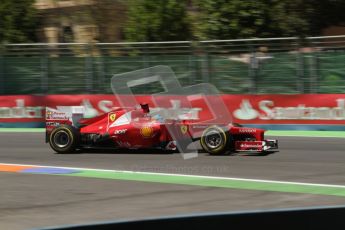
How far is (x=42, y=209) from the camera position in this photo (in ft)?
23.9

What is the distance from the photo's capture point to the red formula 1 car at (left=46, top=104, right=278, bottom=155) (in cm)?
1188

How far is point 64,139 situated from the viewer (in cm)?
1275

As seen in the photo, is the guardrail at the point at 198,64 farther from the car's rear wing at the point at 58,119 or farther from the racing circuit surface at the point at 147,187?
the car's rear wing at the point at 58,119

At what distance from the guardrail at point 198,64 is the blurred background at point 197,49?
0.10 feet

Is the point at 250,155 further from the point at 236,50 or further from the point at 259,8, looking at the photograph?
the point at 259,8

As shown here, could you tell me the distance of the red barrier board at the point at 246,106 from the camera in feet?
55.6

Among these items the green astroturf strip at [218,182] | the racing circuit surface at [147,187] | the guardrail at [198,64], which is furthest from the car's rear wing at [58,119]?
the guardrail at [198,64]

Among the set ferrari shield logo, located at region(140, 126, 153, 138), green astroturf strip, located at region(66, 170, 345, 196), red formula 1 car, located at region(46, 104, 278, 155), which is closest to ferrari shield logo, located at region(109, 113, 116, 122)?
red formula 1 car, located at region(46, 104, 278, 155)

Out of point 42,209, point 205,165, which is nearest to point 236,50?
point 205,165

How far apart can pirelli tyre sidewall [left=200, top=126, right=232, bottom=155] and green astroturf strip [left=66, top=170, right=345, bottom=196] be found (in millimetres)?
2274

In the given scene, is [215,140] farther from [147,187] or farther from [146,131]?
[147,187]

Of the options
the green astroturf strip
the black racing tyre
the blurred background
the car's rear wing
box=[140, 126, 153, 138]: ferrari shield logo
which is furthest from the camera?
the blurred background

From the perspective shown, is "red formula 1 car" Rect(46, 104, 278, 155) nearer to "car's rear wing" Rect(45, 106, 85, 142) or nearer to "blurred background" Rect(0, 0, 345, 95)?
"car's rear wing" Rect(45, 106, 85, 142)

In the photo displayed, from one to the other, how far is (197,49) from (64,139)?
8.18 m
